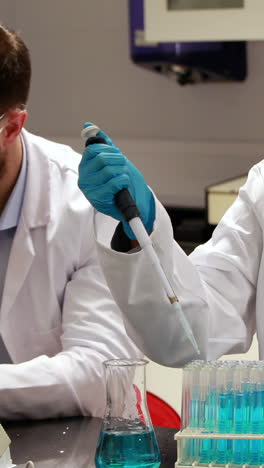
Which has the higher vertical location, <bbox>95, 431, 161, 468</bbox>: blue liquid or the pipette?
the pipette

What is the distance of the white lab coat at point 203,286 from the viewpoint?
167cm

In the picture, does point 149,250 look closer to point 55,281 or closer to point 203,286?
point 203,286

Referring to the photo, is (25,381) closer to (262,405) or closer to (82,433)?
(82,433)

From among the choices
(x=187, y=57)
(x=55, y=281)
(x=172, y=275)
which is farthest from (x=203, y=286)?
(x=187, y=57)

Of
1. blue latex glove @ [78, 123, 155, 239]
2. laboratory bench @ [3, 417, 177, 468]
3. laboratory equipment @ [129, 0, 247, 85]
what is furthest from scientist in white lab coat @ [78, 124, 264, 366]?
laboratory equipment @ [129, 0, 247, 85]

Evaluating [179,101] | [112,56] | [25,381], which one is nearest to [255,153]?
[179,101]

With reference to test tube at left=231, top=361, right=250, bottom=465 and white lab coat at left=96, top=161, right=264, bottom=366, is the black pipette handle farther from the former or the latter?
test tube at left=231, top=361, right=250, bottom=465

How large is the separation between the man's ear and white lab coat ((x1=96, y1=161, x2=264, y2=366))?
58cm

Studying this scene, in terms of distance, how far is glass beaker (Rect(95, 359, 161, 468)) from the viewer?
133cm

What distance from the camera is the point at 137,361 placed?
139cm

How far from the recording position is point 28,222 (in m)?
2.26

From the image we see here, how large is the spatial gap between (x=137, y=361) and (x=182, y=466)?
19cm

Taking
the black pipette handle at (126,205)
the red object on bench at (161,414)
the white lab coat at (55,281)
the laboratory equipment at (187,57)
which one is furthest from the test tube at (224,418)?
the laboratory equipment at (187,57)

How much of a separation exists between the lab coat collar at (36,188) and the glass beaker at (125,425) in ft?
3.15
